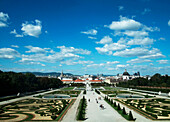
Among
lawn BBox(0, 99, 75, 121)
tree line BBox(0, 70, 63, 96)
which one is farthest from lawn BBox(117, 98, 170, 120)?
tree line BBox(0, 70, 63, 96)

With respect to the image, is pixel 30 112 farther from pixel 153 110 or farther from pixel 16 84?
pixel 16 84

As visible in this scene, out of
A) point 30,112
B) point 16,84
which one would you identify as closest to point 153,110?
point 30,112

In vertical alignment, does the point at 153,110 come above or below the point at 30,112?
above

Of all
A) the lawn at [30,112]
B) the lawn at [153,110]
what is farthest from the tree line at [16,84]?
the lawn at [153,110]

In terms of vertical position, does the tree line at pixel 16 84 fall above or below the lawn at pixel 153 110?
above

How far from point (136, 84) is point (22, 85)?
75414 mm

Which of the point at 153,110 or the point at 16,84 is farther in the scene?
the point at 16,84

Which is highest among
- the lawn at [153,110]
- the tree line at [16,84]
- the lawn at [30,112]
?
the tree line at [16,84]

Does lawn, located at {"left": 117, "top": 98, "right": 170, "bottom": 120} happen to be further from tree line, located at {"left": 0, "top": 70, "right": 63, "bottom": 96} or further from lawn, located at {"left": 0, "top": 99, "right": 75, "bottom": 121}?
tree line, located at {"left": 0, "top": 70, "right": 63, "bottom": 96}

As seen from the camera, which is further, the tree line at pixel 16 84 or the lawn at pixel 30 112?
the tree line at pixel 16 84

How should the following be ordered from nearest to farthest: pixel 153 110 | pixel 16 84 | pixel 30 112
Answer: pixel 30 112 < pixel 153 110 < pixel 16 84

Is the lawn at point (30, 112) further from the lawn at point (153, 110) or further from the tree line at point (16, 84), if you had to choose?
the tree line at point (16, 84)

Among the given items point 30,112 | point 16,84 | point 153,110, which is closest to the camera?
point 30,112

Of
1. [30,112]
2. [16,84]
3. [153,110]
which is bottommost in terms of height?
[30,112]
